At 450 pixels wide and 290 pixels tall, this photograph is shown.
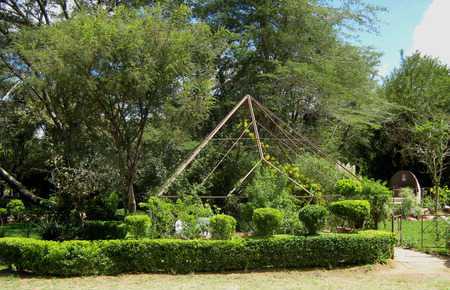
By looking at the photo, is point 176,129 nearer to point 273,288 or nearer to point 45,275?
point 45,275

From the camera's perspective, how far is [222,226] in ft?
38.1

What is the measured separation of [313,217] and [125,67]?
261 inches

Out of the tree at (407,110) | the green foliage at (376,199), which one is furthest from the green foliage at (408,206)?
the tree at (407,110)

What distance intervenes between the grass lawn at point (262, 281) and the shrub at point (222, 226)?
1.02 m

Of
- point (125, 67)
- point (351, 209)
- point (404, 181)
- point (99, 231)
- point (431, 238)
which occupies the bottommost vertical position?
point (431, 238)

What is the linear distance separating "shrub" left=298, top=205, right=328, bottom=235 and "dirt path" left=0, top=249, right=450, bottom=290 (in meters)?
1.14

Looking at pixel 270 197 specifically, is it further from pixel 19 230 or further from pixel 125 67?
pixel 19 230

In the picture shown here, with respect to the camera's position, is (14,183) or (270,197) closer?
(270,197)

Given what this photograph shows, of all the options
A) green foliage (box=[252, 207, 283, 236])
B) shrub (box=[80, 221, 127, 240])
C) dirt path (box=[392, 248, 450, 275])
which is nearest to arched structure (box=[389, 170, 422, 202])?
dirt path (box=[392, 248, 450, 275])

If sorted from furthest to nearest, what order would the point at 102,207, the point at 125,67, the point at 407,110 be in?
the point at 407,110, the point at 102,207, the point at 125,67

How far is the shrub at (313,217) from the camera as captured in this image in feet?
39.0

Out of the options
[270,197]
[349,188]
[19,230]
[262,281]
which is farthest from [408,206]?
[19,230]

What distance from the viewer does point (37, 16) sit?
2128cm

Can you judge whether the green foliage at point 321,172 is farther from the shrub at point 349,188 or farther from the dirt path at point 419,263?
the dirt path at point 419,263
